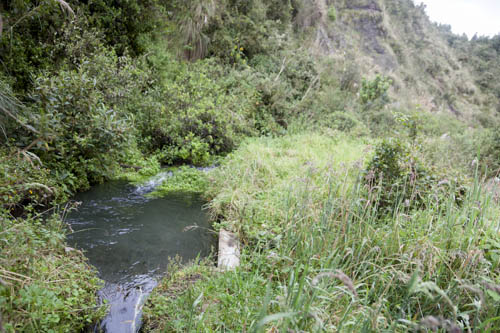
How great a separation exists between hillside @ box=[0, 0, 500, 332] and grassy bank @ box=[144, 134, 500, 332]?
0.02 meters

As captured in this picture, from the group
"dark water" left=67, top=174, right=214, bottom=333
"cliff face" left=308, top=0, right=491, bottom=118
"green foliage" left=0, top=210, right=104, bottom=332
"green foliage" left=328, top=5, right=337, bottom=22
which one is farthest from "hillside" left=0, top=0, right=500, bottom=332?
"cliff face" left=308, top=0, right=491, bottom=118

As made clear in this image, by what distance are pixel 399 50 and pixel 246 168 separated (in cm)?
2046

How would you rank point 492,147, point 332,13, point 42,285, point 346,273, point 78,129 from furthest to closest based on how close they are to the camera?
point 332,13
point 492,147
point 78,129
point 346,273
point 42,285

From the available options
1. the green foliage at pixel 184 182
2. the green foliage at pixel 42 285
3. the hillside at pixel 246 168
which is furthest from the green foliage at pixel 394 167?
the green foliage at pixel 42 285

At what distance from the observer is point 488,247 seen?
212 cm

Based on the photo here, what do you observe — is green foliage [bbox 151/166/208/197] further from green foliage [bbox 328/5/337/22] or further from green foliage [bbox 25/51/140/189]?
green foliage [bbox 328/5/337/22]

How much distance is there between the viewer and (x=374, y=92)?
9898 millimetres

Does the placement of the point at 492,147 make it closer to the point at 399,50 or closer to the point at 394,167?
the point at 394,167

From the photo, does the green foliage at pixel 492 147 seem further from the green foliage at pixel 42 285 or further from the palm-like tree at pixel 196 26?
the palm-like tree at pixel 196 26

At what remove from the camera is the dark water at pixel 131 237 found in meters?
2.44

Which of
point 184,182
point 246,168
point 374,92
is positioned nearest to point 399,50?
point 374,92

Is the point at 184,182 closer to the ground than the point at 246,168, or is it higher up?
closer to the ground

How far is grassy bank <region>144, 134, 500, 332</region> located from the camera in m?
1.57

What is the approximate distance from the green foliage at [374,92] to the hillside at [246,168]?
0.11 m
